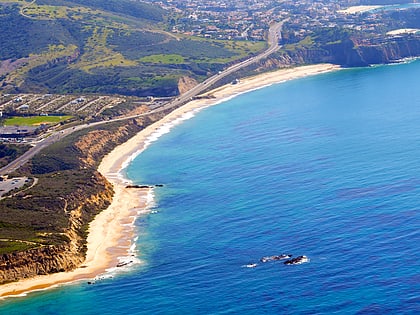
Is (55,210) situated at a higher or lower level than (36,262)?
higher

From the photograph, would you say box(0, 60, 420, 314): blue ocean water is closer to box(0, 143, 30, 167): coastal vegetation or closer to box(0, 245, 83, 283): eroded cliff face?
box(0, 245, 83, 283): eroded cliff face

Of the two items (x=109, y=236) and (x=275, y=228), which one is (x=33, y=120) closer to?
(x=109, y=236)

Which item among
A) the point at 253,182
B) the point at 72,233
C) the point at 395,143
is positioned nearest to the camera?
the point at 72,233

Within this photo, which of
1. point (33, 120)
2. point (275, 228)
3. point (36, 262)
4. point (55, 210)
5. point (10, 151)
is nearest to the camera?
point (36, 262)

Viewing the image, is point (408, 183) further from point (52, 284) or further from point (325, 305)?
point (52, 284)

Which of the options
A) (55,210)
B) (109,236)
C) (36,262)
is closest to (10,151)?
(55,210)

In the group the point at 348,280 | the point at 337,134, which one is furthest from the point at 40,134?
the point at 348,280

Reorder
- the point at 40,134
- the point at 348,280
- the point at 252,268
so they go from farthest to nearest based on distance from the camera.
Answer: the point at 40,134, the point at 252,268, the point at 348,280
